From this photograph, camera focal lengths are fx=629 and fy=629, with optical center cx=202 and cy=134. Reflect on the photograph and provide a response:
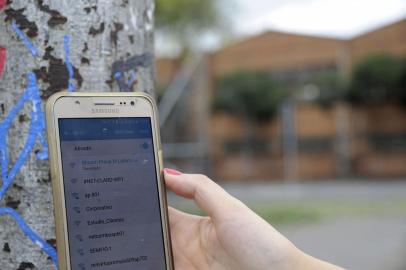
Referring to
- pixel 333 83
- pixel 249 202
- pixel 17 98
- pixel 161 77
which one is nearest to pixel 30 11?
pixel 17 98

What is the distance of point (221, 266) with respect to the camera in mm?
1617

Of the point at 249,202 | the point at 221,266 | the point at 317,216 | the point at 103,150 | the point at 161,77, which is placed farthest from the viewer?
the point at 161,77

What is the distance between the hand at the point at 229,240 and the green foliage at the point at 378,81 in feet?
65.2

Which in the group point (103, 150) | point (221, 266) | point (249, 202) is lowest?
point (249, 202)

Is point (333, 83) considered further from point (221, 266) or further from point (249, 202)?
point (221, 266)

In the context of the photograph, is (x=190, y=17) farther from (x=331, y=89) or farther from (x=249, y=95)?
(x=331, y=89)

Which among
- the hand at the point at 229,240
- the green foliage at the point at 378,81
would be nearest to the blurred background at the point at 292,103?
the green foliage at the point at 378,81

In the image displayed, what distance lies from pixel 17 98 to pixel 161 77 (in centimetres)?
2479

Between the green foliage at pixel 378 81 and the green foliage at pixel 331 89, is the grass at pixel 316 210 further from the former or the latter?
the green foliage at pixel 331 89

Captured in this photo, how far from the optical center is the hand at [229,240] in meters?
1.55

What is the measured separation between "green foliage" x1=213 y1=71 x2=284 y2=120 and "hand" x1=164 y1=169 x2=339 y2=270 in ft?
68.6

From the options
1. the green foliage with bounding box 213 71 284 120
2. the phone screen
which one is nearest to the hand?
the phone screen

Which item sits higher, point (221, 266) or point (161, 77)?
point (161, 77)

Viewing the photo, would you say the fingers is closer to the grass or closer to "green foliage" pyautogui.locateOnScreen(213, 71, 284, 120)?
the grass
